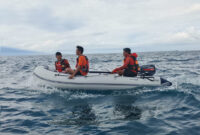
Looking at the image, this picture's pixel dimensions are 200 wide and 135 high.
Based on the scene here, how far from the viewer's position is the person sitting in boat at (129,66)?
24.4 feet

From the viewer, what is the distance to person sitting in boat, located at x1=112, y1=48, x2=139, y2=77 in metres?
7.44

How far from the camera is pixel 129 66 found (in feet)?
24.9

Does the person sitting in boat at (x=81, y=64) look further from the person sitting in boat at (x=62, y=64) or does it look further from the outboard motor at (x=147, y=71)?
the outboard motor at (x=147, y=71)

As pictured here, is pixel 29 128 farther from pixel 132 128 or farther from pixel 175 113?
pixel 175 113

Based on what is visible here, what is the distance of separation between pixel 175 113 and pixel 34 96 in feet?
16.9

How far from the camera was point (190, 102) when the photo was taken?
5918 millimetres

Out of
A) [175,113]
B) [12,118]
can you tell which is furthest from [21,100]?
[175,113]

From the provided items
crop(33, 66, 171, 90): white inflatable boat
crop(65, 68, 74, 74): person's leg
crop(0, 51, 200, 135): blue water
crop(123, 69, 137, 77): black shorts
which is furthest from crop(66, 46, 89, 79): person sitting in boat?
crop(123, 69, 137, 77): black shorts

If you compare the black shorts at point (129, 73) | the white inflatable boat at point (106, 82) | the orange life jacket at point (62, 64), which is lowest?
the white inflatable boat at point (106, 82)

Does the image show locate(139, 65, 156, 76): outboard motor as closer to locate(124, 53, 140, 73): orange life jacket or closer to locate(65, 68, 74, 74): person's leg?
locate(124, 53, 140, 73): orange life jacket

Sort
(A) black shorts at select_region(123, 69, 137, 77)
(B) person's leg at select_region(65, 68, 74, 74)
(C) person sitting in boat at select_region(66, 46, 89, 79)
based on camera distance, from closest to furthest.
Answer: (C) person sitting in boat at select_region(66, 46, 89, 79) → (A) black shorts at select_region(123, 69, 137, 77) → (B) person's leg at select_region(65, 68, 74, 74)

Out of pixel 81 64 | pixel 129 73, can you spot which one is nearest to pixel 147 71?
pixel 129 73

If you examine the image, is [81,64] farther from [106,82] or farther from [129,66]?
[129,66]

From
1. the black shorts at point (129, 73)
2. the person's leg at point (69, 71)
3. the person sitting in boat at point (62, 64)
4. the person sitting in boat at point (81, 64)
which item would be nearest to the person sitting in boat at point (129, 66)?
the black shorts at point (129, 73)
